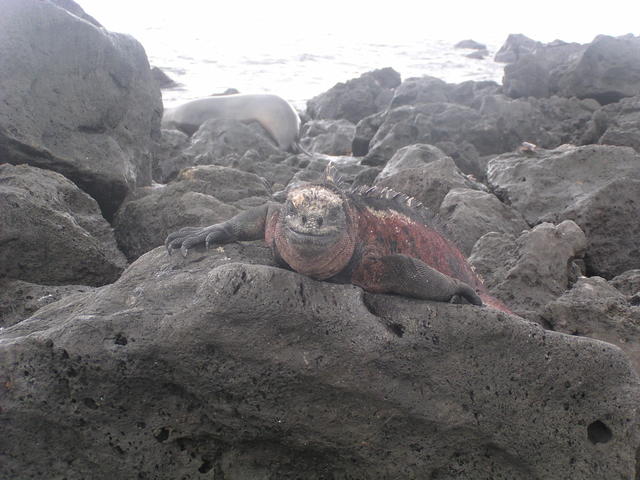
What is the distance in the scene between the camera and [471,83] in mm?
13406

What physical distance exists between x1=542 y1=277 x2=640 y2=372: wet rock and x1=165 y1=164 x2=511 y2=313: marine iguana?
317 millimetres

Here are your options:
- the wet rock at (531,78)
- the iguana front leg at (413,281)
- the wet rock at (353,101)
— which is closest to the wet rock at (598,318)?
the iguana front leg at (413,281)

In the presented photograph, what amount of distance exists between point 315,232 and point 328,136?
885 centimetres

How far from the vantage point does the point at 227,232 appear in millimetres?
3209

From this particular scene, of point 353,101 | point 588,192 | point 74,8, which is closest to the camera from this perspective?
point 588,192

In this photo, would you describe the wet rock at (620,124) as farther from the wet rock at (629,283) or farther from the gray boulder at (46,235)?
the gray boulder at (46,235)

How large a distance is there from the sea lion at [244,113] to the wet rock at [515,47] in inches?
495

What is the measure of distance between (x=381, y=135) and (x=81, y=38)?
5.21 metres

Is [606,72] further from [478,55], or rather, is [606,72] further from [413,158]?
[478,55]

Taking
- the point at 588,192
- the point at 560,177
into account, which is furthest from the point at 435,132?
the point at 588,192

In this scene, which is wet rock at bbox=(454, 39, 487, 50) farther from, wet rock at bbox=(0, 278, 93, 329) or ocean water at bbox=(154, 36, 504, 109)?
wet rock at bbox=(0, 278, 93, 329)

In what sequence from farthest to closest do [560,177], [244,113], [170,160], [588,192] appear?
[244,113] < [170,160] < [560,177] < [588,192]

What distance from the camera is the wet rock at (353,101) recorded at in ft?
45.1

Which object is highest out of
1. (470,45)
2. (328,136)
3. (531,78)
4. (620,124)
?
(620,124)
